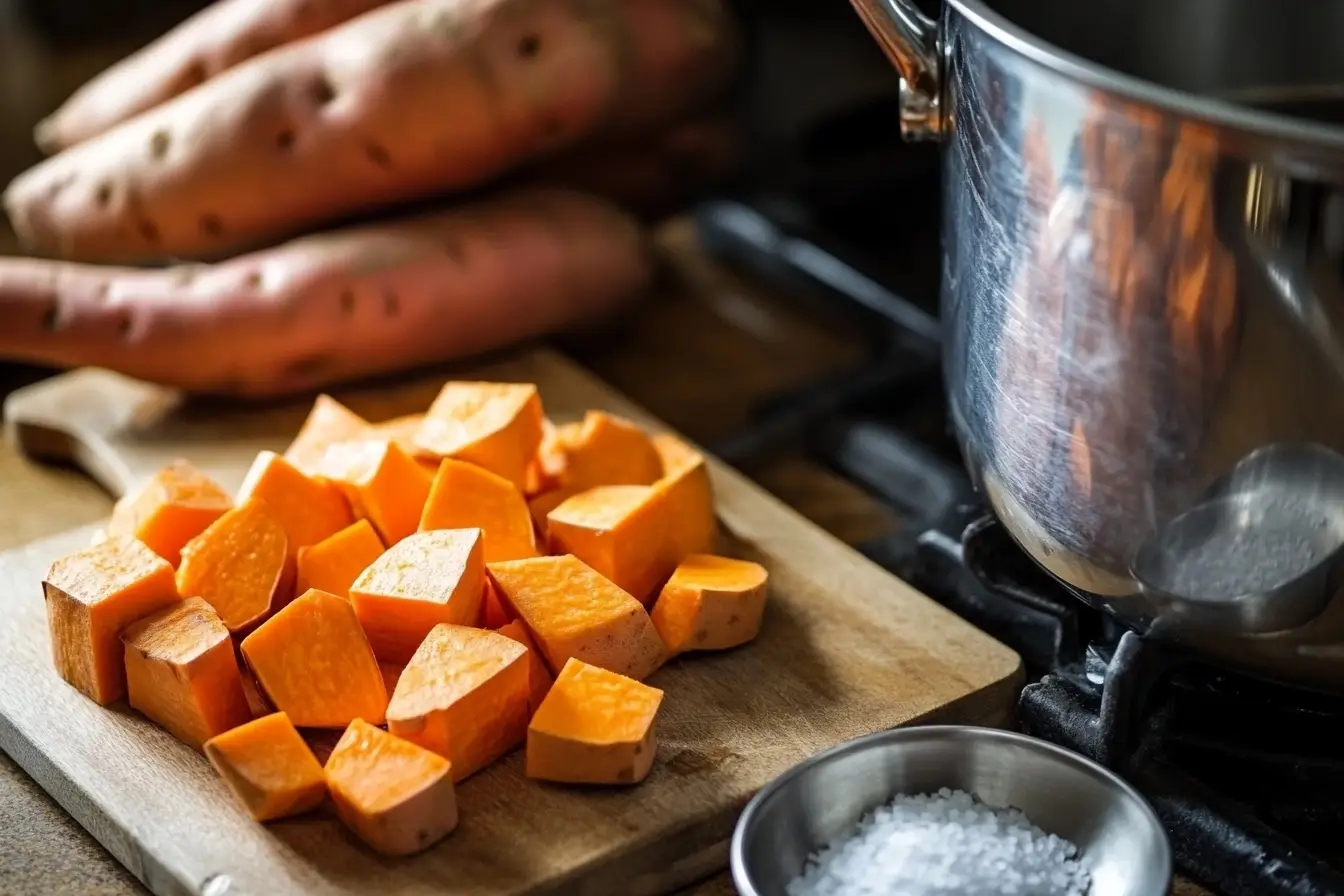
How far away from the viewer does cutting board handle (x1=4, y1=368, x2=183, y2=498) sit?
1.26 m

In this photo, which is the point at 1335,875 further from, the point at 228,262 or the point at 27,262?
the point at 27,262

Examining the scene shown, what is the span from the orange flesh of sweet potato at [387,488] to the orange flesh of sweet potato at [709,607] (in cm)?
17

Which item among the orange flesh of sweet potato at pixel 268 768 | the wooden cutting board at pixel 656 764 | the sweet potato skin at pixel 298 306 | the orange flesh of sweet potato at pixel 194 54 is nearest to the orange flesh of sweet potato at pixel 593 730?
the wooden cutting board at pixel 656 764

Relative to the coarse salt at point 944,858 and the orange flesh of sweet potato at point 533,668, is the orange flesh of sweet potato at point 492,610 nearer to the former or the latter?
the orange flesh of sweet potato at point 533,668

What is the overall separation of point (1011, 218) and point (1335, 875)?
0.35 metres

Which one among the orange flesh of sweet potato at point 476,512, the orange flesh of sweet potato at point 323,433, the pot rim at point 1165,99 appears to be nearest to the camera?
the pot rim at point 1165,99

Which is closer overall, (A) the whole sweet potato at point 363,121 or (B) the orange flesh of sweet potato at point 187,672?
(B) the orange flesh of sweet potato at point 187,672

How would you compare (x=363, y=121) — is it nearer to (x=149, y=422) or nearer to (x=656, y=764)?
(x=149, y=422)

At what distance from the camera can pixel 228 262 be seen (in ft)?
4.24

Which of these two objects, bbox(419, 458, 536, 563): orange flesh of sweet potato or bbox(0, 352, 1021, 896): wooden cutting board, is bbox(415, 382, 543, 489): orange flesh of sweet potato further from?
bbox(0, 352, 1021, 896): wooden cutting board

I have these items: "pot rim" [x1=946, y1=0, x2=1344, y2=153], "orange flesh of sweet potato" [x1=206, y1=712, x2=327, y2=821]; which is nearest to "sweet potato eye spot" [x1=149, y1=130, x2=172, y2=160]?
"orange flesh of sweet potato" [x1=206, y1=712, x2=327, y2=821]

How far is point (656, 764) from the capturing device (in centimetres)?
91

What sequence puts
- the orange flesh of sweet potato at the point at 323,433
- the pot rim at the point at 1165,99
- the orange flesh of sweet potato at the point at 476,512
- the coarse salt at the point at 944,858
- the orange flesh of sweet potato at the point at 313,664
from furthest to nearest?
the orange flesh of sweet potato at the point at 323,433 < the orange flesh of sweet potato at the point at 476,512 < the orange flesh of sweet potato at the point at 313,664 < the coarse salt at the point at 944,858 < the pot rim at the point at 1165,99

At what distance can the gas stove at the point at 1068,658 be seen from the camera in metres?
0.85
